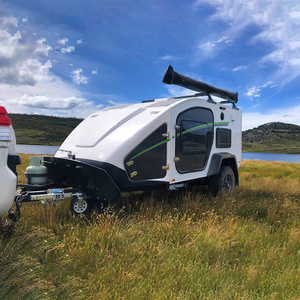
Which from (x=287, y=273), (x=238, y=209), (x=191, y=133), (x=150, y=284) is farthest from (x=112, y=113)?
(x=287, y=273)

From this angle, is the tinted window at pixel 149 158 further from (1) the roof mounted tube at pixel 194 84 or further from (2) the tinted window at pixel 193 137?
(1) the roof mounted tube at pixel 194 84

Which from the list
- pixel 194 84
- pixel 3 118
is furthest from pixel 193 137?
pixel 3 118

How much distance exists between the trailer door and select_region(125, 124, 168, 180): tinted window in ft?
1.25

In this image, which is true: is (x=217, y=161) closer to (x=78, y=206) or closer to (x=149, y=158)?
(x=149, y=158)

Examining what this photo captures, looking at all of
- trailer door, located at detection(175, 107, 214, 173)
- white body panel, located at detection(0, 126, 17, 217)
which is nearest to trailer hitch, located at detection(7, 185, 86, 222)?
white body panel, located at detection(0, 126, 17, 217)

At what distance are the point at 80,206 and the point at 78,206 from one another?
0.11ft

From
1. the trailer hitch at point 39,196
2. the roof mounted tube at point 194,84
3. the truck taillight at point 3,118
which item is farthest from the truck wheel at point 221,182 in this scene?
the truck taillight at point 3,118

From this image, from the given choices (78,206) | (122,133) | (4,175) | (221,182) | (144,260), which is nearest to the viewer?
(4,175)

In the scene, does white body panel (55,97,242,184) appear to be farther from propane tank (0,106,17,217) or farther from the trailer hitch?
propane tank (0,106,17,217)

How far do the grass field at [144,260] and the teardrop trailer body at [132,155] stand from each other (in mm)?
453

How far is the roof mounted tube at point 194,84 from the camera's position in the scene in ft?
18.9

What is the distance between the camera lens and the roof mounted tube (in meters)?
5.75

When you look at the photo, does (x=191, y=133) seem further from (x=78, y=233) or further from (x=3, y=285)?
(x=3, y=285)

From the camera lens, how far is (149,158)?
15.7ft
